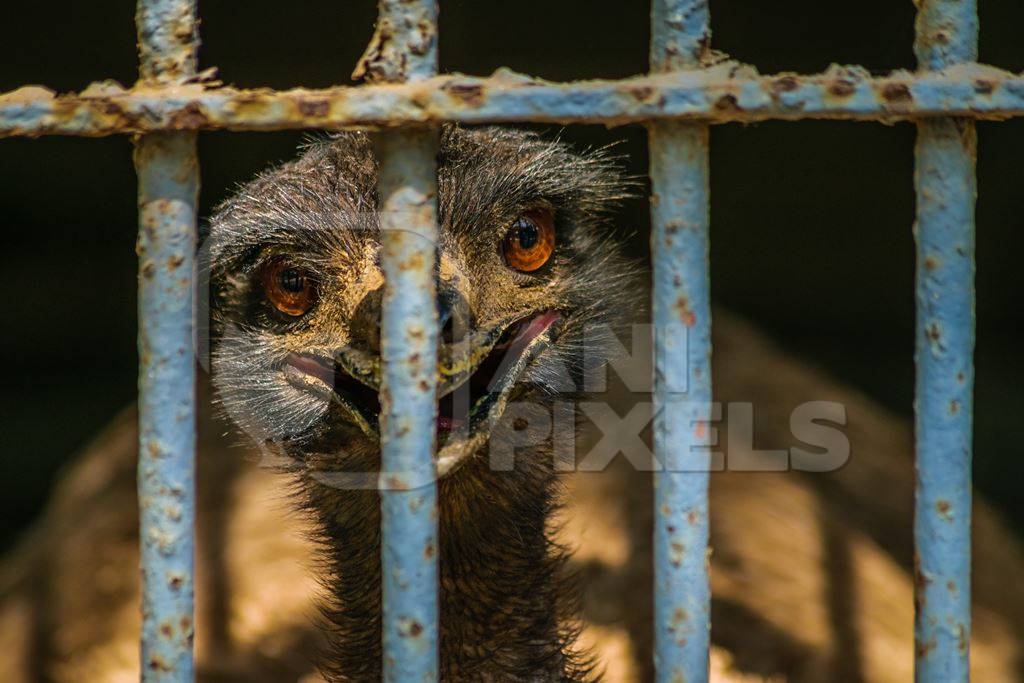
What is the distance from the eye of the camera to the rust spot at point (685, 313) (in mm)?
1492

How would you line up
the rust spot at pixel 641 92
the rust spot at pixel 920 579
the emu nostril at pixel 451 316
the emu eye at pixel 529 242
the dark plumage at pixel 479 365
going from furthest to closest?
1. the emu eye at pixel 529 242
2. the dark plumage at pixel 479 365
3. the emu nostril at pixel 451 316
4. the rust spot at pixel 920 579
5. the rust spot at pixel 641 92

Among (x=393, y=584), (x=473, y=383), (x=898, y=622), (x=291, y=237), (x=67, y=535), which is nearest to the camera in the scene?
(x=393, y=584)

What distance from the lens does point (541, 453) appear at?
2.48 meters

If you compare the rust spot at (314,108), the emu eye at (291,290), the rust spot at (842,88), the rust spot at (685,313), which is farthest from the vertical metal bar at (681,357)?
the emu eye at (291,290)

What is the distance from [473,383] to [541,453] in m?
0.54

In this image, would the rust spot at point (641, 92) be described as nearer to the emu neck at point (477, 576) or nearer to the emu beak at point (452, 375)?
the emu beak at point (452, 375)

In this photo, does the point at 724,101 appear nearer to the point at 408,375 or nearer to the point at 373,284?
the point at 408,375

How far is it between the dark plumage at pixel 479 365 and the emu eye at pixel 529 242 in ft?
0.04

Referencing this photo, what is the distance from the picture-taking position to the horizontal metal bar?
4.67ft

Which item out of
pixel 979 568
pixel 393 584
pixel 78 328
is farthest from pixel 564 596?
pixel 78 328

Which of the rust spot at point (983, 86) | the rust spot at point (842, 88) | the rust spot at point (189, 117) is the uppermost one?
the rust spot at point (983, 86)

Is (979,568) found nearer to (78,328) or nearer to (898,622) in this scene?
(898,622)

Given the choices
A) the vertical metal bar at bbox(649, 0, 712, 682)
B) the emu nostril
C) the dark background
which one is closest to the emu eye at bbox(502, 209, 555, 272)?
the emu nostril

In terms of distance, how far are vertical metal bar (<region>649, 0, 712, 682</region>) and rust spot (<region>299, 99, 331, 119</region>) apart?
382 millimetres
